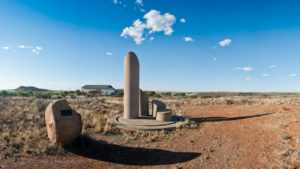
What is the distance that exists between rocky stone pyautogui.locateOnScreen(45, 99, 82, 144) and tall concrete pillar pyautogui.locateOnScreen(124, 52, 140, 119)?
526 centimetres

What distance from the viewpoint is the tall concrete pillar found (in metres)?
11.6

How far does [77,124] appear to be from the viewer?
6738 mm

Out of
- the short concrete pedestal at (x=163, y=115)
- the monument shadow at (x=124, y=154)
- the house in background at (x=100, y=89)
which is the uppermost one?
the house in background at (x=100, y=89)

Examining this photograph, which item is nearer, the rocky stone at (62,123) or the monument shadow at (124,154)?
the monument shadow at (124,154)

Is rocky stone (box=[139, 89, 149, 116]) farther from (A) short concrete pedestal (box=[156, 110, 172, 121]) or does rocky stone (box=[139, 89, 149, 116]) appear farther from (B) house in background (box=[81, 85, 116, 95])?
(B) house in background (box=[81, 85, 116, 95])

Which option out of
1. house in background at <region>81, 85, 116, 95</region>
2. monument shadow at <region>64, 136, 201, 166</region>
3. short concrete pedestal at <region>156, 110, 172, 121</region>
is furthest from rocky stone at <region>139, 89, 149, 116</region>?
house in background at <region>81, 85, 116, 95</region>

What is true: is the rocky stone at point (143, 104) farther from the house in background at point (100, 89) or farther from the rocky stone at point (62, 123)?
the house in background at point (100, 89)

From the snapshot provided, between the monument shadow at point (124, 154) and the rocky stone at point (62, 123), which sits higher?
the rocky stone at point (62, 123)

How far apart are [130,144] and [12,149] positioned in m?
4.71

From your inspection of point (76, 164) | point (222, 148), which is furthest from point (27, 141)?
point (222, 148)

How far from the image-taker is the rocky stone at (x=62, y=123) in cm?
611

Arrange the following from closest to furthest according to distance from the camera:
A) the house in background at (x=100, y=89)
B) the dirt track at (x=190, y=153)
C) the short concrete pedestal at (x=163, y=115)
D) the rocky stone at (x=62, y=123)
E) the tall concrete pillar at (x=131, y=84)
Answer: the dirt track at (x=190, y=153) < the rocky stone at (x=62, y=123) < the short concrete pedestal at (x=163, y=115) < the tall concrete pillar at (x=131, y=84) < the house in background at (x=100, y=89)

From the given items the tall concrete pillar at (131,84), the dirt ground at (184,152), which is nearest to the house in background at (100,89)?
the tall concrete pillar at (131,84)

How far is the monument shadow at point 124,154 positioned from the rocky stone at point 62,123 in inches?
19.7
